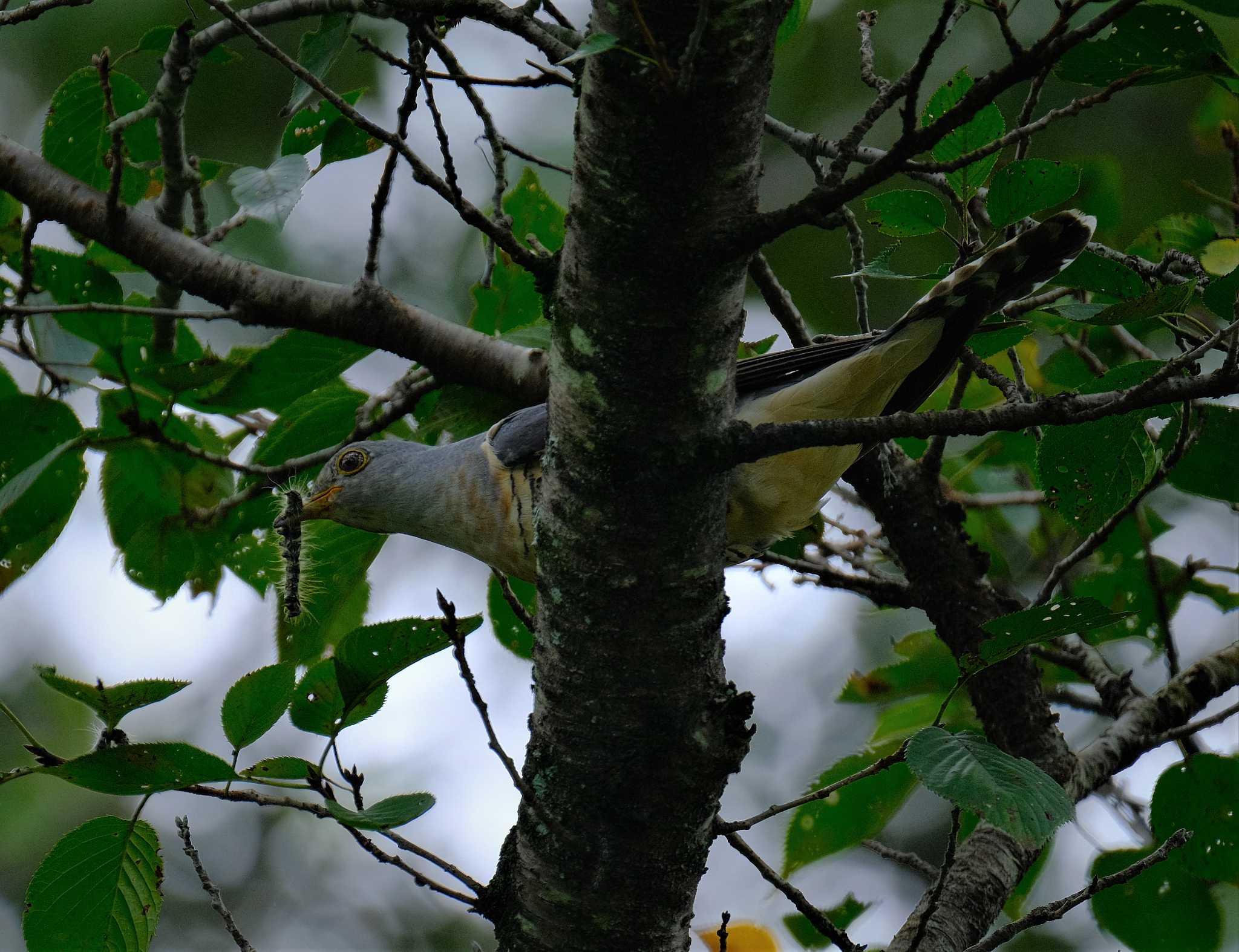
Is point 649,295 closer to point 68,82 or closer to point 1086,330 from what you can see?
point 68,82

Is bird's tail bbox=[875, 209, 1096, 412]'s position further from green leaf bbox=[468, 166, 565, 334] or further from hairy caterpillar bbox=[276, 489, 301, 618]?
hairy caterpillar bbox=[276, 489, 301, 618]

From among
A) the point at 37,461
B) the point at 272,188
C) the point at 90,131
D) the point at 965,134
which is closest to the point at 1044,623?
the point at 965,134

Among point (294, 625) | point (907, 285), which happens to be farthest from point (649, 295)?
point (907, 285)

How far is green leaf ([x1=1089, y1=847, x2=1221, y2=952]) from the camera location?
2.69m

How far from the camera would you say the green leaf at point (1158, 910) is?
2688 millimetres

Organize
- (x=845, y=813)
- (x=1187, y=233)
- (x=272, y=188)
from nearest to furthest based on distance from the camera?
(x=272, y=188), (x=1187, y=233), (x=845, y=813)

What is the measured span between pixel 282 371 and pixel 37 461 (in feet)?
1.94

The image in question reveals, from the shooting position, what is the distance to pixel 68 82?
2.64m

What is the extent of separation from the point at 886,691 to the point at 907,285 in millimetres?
4158

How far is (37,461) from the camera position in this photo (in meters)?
2.55

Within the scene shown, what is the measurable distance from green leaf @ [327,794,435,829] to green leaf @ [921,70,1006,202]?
1.45 m

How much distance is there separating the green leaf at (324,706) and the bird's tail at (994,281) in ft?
4.72

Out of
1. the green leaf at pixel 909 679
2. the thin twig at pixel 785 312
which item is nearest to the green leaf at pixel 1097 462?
the thin twig at pixel 785 312

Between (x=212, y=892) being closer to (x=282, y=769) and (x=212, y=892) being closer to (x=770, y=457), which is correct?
(x=282, y=769)
